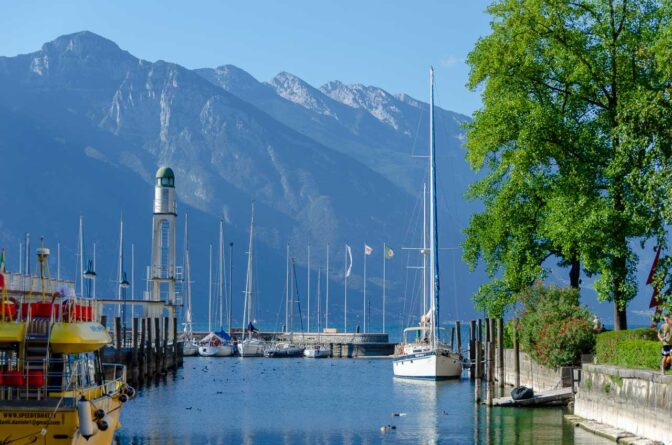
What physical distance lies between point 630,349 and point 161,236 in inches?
2947

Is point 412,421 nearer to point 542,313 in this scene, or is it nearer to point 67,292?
point 542,313

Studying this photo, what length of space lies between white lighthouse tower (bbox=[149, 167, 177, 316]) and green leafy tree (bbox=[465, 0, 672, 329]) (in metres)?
56.2

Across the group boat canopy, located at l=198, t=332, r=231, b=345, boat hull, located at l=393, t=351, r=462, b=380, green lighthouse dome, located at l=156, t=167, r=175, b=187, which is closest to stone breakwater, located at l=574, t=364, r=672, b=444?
boat hull, located at l=393, t=351, r=462, b=380

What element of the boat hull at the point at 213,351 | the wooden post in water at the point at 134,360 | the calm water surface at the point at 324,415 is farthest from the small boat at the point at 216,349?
the wooden post in water at the point at 134,360

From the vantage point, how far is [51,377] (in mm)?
29938

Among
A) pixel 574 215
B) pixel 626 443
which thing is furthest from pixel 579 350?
pixel 626 443

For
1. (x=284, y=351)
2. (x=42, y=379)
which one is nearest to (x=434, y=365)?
(x=42, y=379)

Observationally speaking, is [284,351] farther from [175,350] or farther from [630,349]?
[630,349]

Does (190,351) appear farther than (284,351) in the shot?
Yes

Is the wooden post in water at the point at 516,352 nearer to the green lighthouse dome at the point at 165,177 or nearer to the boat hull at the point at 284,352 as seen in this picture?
the green lighthouse dome at the point at 165,177

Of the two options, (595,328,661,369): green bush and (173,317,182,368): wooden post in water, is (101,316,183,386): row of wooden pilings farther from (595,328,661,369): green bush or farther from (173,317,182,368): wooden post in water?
(595,328,661,369): green bush

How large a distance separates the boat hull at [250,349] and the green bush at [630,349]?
8832 cm

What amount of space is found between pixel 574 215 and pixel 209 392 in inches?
1289

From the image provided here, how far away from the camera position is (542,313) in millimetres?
55469
